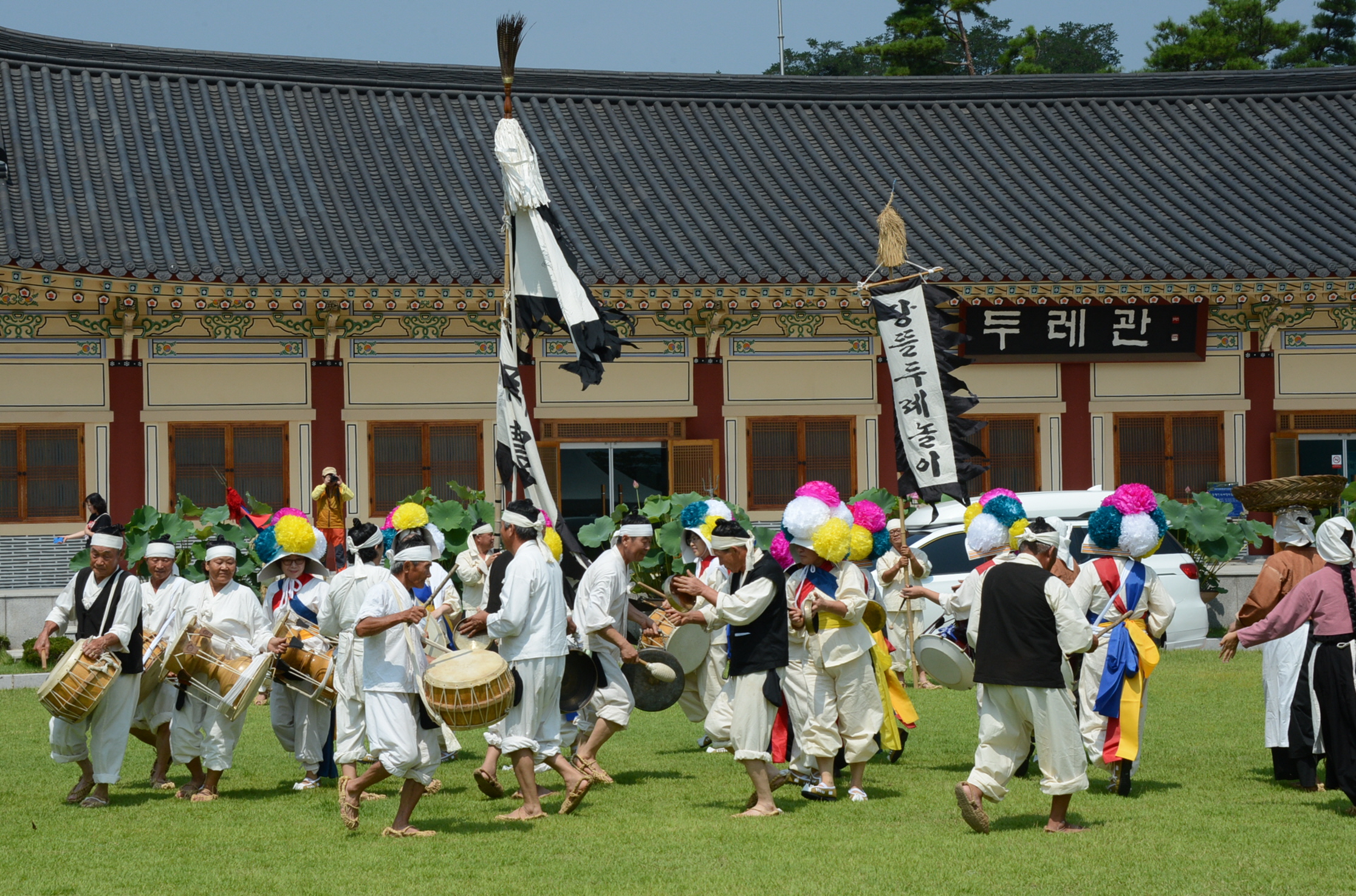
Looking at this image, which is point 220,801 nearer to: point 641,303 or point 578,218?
point 641,303

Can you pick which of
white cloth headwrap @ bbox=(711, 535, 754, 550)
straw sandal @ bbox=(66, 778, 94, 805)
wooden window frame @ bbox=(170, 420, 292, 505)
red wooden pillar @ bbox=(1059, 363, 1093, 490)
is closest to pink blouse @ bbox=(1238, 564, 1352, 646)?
white cloth headwrap @ bbox=(711, 535, 754, 550)

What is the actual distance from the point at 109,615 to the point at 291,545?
1.06 m

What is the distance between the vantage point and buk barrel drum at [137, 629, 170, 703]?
8.54 m

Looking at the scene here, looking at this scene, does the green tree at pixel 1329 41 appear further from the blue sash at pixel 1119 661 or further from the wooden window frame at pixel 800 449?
the blue sash at pixel 1119 661

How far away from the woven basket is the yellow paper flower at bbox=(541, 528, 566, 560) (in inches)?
148

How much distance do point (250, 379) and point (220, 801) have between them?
892cm

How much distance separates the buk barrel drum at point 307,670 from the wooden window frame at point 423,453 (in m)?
8.28

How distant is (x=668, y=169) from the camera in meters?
19.9

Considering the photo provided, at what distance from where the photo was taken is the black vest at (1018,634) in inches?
281

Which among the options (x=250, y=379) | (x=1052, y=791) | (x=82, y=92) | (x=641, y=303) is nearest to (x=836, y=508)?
(x=1052, y=791)

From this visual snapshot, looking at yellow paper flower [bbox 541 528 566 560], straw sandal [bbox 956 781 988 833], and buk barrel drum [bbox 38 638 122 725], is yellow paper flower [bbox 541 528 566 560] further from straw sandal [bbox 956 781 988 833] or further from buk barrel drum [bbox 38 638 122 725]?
straw sandal [bbox 956 781 988 833]

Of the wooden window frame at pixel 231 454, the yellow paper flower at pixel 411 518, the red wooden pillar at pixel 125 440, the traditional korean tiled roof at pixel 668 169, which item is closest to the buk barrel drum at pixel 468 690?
the yellow paper flower at pixel 411 518

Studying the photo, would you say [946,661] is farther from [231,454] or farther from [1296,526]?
[231,454]

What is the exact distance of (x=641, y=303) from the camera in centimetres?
1656
